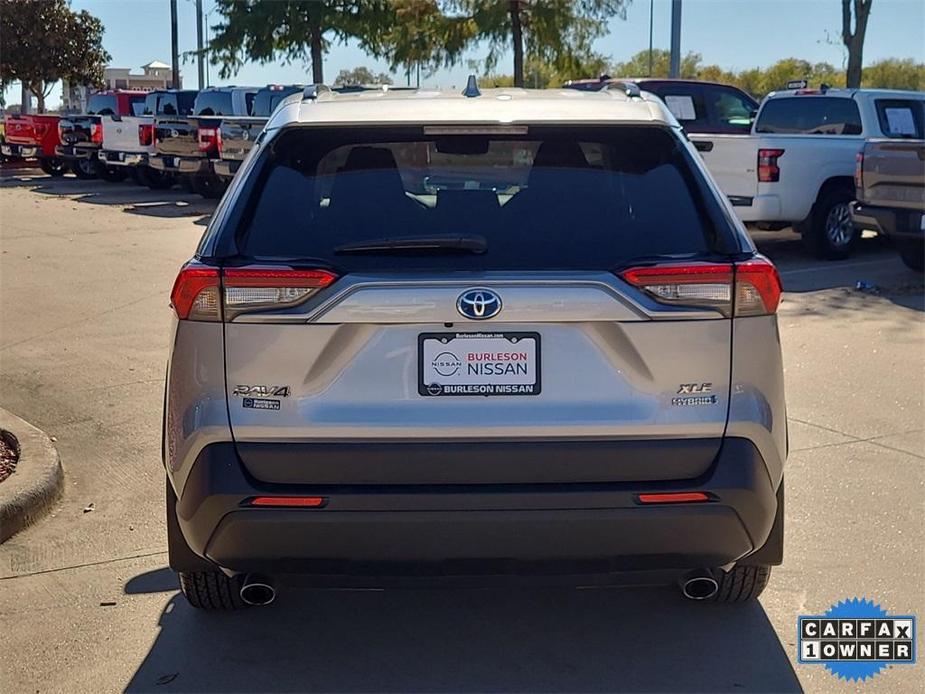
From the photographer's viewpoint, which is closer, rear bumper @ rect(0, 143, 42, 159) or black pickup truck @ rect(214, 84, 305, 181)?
black pickup truck @ rect(214, 84, 305, 181)

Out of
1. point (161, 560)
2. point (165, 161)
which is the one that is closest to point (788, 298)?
point (161, 560)

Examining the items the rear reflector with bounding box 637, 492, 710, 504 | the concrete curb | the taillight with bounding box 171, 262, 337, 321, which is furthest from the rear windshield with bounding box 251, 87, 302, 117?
the rear reflector with bounding box 637, 492, 710, 504

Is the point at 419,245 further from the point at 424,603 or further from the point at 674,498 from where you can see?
the point at 424,603

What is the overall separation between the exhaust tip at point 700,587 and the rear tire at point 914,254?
930 centimetres

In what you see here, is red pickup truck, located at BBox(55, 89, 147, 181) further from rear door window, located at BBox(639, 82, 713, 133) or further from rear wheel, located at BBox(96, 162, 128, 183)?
rear door window, located at BBox(639, 82, 713, 133)

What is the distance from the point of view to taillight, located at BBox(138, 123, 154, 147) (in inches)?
938

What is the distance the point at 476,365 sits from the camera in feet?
11.1

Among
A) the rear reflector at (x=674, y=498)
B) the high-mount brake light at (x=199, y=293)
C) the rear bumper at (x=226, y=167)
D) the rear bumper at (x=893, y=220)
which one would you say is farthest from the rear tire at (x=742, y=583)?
the rear bumper at (x=226, y=167)

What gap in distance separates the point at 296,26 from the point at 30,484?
32.1 metres

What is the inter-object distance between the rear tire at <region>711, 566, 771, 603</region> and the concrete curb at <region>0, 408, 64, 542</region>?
2965 mm

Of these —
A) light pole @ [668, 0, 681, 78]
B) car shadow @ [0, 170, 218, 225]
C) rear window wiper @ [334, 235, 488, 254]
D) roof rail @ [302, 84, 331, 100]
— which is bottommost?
car shadow @ [0, 170, 218, 225]

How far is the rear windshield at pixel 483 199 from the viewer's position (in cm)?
347

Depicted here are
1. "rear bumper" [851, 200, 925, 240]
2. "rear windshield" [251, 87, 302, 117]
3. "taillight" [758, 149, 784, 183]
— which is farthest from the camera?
"rear windshield" [251, 87, 302, 117]

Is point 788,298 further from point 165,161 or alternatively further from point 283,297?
point 165,161
